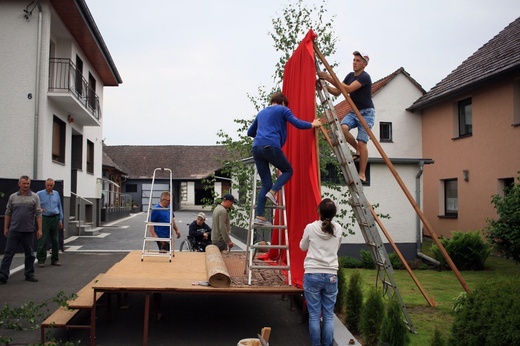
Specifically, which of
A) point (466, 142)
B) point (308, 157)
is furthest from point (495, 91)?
point (308, 157)

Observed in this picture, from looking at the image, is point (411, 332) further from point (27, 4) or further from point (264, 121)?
point (27, 4)

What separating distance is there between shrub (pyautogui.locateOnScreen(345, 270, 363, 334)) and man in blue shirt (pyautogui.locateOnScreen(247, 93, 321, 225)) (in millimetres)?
1434

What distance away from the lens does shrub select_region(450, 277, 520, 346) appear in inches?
150

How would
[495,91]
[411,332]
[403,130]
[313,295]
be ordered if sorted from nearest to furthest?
[313,295] < [411,332] < [495,91] < [403,130]

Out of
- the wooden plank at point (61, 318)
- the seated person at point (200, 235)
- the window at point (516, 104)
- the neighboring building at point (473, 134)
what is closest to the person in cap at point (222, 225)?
the seated person at point (200, 235)

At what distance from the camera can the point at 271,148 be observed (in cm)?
665

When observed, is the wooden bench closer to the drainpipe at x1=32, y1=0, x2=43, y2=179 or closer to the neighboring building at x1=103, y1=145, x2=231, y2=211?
the drainpipe at x1=32, y1=0, x2=43, y2=179

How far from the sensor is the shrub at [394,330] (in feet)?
17.1

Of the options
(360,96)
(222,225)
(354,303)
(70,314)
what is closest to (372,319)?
(354,303)

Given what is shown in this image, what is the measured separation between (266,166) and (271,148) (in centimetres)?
37

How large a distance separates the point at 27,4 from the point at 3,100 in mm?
2944

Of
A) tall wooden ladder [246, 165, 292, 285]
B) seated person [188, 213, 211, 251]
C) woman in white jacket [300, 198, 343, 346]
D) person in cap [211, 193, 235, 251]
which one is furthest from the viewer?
seated person [188, 213, 211, 251]

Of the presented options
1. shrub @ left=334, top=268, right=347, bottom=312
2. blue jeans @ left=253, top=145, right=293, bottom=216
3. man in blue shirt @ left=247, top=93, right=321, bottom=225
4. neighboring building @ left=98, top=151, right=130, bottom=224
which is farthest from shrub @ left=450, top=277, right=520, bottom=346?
neighboring building @ left=98, top=151, right=130, bottom=224

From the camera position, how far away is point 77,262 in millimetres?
12617
